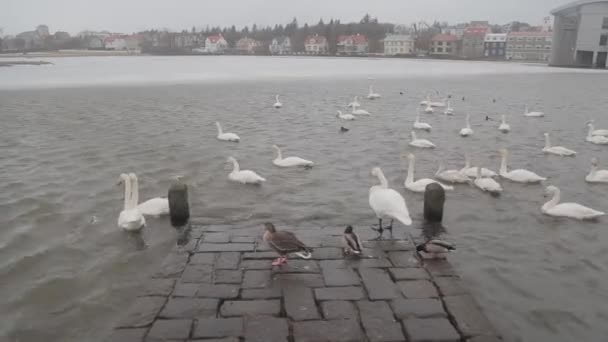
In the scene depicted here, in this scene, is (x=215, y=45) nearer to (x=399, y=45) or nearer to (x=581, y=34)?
(x=399, y=45)

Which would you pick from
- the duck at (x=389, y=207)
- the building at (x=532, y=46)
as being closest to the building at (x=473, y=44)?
the building at (x=532, y=46)

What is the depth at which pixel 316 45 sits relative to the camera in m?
127

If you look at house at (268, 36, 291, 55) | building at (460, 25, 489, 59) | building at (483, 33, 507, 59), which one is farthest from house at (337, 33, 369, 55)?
building at (483, 33, 507, 59)

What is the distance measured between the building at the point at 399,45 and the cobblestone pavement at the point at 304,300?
4409 inches

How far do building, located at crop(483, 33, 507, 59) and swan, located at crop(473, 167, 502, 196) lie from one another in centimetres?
11330

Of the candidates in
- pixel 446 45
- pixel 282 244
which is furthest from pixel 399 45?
pixel 282 244

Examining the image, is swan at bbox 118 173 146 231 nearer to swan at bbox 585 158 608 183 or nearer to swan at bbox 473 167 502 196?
swan at bbox 473 167 502 196

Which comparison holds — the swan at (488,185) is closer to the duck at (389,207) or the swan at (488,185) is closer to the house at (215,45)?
the duck at (389,207)

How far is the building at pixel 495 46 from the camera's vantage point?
113250 mm

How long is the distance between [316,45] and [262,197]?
402ft

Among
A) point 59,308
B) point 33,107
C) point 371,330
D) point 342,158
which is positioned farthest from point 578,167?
point 33,107

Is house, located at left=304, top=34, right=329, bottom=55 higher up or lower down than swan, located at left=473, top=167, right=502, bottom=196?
higher up

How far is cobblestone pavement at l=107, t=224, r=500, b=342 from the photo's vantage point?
4.61m

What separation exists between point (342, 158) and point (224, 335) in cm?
946
